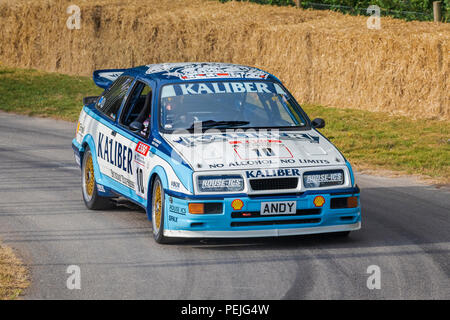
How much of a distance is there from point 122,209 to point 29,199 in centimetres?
134

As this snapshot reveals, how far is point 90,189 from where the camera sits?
10.5 m

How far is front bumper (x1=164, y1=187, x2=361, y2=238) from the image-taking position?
8.03 m

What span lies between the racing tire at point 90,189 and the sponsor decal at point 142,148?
4.36 feet

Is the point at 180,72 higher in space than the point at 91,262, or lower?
higher

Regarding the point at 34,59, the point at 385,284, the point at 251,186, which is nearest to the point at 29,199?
the point at 251,186

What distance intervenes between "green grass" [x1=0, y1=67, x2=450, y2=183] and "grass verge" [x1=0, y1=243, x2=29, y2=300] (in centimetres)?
692

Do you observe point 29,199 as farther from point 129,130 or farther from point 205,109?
point 205,109

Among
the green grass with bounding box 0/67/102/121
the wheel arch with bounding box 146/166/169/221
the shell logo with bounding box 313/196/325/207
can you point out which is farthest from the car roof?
the green grass with bounding box 0/67/102/121

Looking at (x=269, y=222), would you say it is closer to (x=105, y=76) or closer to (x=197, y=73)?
(x=197, y=73)

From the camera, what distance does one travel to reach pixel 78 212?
1023cm

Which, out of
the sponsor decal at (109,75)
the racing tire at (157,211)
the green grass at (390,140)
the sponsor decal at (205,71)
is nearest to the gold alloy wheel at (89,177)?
the sponsor decal at (205,71)

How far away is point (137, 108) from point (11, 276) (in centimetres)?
328

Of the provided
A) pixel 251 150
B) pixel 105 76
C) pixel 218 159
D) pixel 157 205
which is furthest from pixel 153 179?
pixel 105 76
